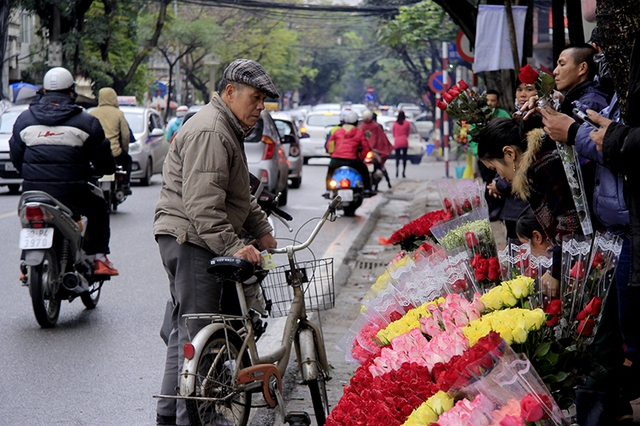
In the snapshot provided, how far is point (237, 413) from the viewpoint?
438 centimetres

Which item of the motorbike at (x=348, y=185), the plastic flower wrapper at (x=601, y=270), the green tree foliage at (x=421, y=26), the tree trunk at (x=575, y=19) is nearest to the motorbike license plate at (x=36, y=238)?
the plastic flower wrapper at (x=601, y=270)

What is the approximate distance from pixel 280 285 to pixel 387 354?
1064mm

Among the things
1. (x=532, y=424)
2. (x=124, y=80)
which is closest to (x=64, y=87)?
(x=532, y=424)

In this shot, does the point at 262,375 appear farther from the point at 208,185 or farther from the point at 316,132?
the point at 316,132

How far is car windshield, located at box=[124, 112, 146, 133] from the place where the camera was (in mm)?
20686

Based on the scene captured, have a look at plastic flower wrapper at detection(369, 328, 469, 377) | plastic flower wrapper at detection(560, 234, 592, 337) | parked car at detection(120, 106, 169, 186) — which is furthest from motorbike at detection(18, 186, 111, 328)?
parked car at detection(120, 106, 169, 186)

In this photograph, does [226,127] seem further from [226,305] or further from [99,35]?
[99,35]

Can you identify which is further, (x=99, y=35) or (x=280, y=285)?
(x=99, y=35)

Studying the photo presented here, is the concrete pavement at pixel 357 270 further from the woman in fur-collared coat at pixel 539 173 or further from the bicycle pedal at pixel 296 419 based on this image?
the woman in fur-collared coat at pixel 539 173

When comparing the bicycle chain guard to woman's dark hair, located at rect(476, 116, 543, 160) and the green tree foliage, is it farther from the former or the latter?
the green tree foliage

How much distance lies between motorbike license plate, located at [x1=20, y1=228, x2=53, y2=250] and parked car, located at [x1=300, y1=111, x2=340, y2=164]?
2210cm

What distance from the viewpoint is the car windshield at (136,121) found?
67.9 feet

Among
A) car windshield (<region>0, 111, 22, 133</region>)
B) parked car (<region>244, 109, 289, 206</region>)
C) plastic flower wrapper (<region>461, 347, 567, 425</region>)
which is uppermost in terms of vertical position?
plastic flower wrapper (<region>461, 347, 567, 425</region>)

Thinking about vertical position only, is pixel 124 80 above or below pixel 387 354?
below
